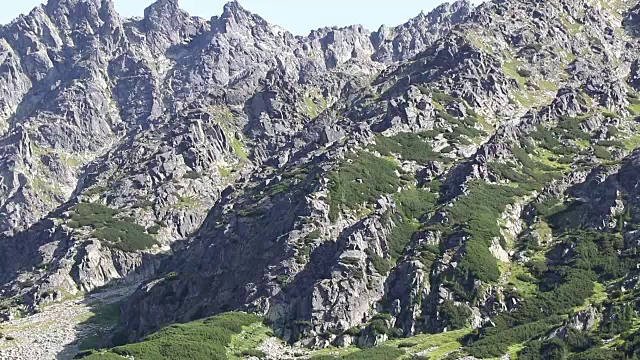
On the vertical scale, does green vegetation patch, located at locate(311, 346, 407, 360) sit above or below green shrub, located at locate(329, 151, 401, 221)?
below

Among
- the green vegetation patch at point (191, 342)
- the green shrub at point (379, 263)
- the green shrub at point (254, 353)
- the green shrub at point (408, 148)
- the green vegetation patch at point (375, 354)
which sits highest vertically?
the green shrub at point (408, 148)

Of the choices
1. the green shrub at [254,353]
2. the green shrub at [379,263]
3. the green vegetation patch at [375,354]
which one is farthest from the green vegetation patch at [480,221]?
the green shrub at [254,353]

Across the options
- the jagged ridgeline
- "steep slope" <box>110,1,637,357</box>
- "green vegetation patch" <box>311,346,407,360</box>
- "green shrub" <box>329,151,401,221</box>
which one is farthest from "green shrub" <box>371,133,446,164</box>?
"green vegetation patch" <box>311,346,407,360</box>

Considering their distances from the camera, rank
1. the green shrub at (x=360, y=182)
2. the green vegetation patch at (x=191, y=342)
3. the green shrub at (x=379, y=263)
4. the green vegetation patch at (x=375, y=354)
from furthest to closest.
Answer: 1. the green shrub at (x=360, y=182)
2. the green shrub at (x=379, y=263)
3. the green vegetation patch at (x=191, y=342)
4. the green vegetation patch at (x=375, y=354)

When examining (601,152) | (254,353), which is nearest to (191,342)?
(254,353)

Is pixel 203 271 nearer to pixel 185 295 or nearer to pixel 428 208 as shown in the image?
pixel 185 295

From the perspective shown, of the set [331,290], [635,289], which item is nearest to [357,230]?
[331,290]

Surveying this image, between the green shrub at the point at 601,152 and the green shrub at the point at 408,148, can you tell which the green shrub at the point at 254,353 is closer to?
the green shrub at the point at 408,148

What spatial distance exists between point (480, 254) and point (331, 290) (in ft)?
81.0

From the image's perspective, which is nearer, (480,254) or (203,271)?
(480,254)

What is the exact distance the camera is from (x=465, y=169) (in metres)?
162

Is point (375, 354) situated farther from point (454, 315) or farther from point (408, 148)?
point (408, 148)

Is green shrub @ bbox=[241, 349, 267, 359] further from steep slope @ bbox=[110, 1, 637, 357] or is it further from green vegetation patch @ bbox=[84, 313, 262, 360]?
steep slope @ bbox=[110, 1, 637, 357]

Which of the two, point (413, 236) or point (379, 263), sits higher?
point (413, 236)
